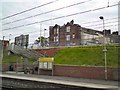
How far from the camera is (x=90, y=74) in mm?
29422

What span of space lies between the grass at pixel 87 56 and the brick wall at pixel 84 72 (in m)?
1.22

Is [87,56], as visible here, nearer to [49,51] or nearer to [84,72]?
[84,72]

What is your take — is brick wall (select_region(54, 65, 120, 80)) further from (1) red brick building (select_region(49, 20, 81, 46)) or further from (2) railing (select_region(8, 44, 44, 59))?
(1) red brick building (select_region(49, 20, 81, 46))

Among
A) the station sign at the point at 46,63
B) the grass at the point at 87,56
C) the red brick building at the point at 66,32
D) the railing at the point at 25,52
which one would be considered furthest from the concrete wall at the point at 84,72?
the red brick building at the point at 66,32

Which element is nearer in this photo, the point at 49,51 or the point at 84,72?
the point at 84,72

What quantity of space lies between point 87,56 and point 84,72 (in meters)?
5.18

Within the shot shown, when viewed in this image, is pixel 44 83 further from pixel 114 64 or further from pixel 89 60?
pixel 89 60

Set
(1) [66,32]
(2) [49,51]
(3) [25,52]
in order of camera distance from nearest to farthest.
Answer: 1. (2) [49,51]
2. (3) [25,52]
3. (1) [66,32]

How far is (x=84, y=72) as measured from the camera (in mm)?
30219

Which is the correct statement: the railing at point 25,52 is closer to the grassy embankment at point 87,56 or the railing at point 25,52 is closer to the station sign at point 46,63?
the grassy embankment at point 87,56

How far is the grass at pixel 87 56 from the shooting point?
102ft

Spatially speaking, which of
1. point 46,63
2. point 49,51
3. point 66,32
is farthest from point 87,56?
point 66,32

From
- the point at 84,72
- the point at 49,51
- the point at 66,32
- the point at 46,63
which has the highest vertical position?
the point at 66,32

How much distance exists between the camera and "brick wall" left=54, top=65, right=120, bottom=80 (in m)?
27.6
